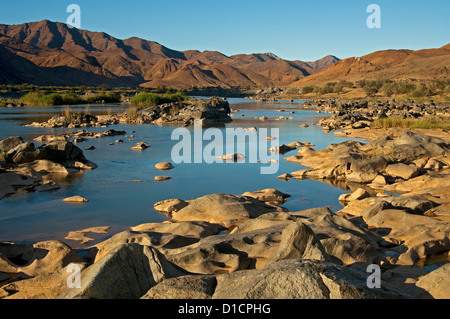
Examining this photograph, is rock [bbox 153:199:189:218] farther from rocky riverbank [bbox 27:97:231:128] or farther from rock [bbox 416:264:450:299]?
rocky riverbank [bbox 27:97:231:128]

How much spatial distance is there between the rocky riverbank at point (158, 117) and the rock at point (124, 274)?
25.6 m

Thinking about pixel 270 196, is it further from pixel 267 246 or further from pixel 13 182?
pixel 13 182

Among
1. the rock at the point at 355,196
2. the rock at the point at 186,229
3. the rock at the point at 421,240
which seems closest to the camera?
the rock at the point at 421,240

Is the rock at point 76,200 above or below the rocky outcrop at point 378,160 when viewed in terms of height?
below

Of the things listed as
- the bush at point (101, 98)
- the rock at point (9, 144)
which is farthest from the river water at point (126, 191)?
the bush at point (101, 98)

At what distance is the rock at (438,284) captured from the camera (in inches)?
174

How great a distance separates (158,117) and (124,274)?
29.8 metres

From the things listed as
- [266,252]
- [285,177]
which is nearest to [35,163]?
[285,177]

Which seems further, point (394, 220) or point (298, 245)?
point (394, 220)

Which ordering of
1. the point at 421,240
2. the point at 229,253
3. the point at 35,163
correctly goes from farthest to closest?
the point at 35,163
the point at 421,240
the point at 229,253

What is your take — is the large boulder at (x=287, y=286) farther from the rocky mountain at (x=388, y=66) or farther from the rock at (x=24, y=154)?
the rocky mountain at (x=388, y=66)

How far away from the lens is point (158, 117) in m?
33.4

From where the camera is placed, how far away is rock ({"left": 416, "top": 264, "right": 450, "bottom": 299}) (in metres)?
4.41
